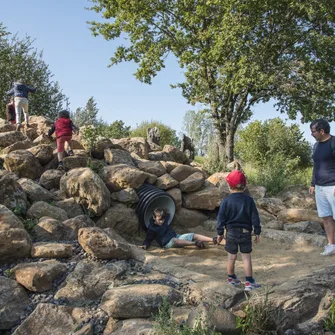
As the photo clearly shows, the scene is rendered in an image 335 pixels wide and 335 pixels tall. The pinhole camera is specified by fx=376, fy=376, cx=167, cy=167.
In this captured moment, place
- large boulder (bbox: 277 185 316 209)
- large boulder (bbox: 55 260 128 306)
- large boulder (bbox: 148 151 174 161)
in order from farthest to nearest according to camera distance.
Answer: large boulder (bbox: 148 151 174 161), large boulder (bbox: 277 185 316 209), large boulder (bbox: 55 260 128 306)

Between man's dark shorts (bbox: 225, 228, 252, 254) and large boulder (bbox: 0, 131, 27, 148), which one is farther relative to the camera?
large boulder (bbox: 0, 131, 27, 148)

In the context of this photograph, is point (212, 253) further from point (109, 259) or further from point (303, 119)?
point (303, 119)

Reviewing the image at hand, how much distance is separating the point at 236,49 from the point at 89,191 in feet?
32.4

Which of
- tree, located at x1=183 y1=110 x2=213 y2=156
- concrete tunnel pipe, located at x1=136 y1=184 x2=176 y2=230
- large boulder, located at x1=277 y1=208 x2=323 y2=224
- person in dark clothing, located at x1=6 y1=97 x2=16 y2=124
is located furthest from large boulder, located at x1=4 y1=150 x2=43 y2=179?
tree, located at x1=183 y1=110 x2=213 y2=156

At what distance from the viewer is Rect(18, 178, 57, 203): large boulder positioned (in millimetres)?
6520

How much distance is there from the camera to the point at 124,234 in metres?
7.19

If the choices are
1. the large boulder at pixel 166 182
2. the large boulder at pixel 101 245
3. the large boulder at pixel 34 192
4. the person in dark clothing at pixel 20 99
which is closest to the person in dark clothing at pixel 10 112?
the person in dark clothing at pixel 20 99

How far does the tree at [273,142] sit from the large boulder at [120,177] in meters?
12.9

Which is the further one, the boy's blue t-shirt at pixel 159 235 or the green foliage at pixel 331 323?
the boy's blue t-shirt at pixel 159 235

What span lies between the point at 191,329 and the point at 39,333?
155 centimetres

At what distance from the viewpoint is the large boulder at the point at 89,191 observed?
6.73 m

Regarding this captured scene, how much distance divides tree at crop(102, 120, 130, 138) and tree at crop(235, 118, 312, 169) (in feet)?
23.4

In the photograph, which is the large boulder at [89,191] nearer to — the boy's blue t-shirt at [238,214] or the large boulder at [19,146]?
the large boulder at [19,146]

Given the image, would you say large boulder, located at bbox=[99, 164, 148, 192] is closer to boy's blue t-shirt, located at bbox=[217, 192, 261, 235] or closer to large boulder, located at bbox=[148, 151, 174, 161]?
large boulder, located at bbox=[148, 151, 174, 161]
